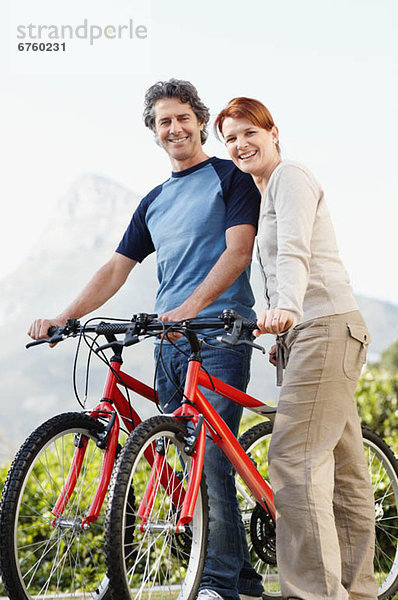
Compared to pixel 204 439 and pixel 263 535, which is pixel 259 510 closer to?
pixel 263 535

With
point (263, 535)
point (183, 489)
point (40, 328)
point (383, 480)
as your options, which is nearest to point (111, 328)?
point (40, 328)

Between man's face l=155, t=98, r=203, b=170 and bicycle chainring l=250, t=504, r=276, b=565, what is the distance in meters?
1.53

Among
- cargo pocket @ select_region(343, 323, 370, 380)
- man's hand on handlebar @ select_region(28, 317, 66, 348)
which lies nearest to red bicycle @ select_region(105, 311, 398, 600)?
cargo pocket @ select_region(343, 323, 370, 380)

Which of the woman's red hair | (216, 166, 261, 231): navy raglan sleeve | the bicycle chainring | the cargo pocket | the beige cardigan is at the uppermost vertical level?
the woman's red hair

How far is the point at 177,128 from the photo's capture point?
3.46 m

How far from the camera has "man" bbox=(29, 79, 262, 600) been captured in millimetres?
3246

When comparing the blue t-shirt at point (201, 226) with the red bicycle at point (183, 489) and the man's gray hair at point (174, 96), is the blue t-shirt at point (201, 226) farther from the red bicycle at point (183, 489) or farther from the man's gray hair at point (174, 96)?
the red bicycle at point (183, 489)

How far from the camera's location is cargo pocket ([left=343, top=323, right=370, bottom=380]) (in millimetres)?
2953

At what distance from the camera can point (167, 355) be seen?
3.48 m

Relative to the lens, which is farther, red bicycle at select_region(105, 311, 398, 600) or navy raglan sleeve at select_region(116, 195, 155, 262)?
navy raglan sleeve at select_region(116, 195, 155, 262)

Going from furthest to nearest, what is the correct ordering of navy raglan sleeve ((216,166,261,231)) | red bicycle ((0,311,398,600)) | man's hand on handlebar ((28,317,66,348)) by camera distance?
navy raglan sleeve ((216,166,261,231)) → man's hand on handlebar ((28,317,66,348)) → red bicycle ((0,311,398,600))

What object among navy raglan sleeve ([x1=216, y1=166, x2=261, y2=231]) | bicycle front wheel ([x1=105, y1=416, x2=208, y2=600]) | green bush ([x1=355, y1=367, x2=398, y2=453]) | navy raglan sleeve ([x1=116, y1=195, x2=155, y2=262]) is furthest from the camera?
green bush ([x1=355, y1=367, x2=398, y2=453])

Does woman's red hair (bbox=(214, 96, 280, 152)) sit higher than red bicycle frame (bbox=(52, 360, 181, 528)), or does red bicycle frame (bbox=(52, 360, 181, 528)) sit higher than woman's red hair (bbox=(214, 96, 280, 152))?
woman's red hair (bbox=(214, 96, 280, 152))

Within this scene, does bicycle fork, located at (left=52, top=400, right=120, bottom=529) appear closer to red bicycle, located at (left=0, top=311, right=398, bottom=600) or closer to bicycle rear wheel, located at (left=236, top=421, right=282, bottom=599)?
red bicycle, located at (left=0, top=311, right=398, bottom=600)
